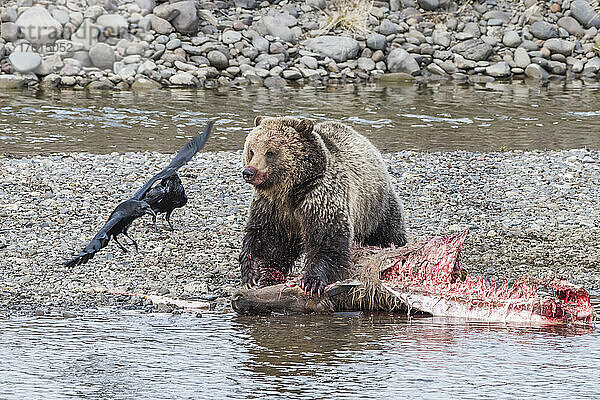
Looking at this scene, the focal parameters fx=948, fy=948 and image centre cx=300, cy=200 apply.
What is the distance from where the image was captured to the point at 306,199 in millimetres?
5723

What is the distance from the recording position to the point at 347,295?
5703mm

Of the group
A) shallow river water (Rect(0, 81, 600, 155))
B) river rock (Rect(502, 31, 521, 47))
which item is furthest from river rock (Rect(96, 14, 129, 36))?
river rock (Rect(502, 31, 521, 47))

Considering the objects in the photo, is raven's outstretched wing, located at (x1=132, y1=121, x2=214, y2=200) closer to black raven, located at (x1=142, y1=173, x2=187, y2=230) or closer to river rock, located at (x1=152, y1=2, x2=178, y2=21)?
black raven, located at (x1=142, y1=173, x2=187, y2=230)

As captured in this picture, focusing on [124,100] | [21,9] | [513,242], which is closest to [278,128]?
[513,242]

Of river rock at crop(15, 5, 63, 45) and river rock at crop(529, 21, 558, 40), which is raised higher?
river rock at crop(529, 21, 558, 40)

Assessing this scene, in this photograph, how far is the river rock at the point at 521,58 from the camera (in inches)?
792

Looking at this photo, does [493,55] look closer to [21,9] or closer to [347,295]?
[21,9]

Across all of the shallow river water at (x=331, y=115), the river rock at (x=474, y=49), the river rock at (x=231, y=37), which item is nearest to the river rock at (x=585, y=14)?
the river rock at (x=474, y=49)

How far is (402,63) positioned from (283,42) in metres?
2.52

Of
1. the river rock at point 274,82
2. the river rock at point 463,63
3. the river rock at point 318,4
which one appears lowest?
the river rock at point 274,82

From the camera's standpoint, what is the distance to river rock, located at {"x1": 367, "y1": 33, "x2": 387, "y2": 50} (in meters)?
19.8

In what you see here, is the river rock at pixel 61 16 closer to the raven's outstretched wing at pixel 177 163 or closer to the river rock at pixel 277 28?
the river rock at pixel 277 28

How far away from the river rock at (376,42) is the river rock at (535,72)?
10.1 ft

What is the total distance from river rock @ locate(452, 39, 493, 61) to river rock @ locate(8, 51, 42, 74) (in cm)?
871
